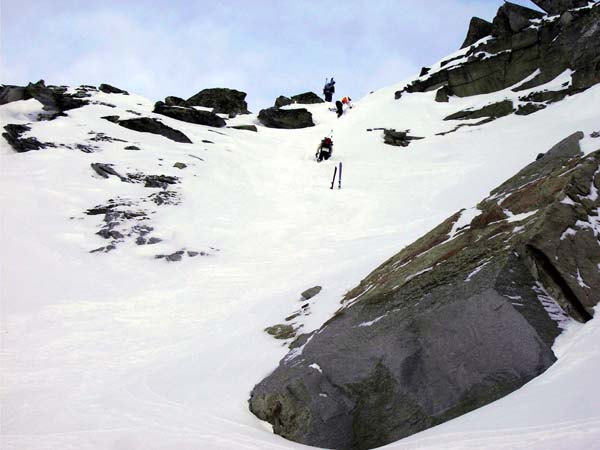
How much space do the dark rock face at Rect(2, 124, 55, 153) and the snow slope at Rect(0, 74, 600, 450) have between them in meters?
0.74

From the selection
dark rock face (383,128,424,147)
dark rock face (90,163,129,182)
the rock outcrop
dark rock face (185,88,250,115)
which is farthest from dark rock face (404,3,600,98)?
the rock outcrop

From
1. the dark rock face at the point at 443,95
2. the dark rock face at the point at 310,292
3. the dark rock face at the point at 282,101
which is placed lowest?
the dark rock face at the point at 310,292

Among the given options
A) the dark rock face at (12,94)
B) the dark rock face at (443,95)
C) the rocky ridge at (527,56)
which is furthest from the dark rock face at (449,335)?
the dark rock face at (12,94)

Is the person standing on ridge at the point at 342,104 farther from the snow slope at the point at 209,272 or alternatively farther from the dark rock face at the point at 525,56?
the snow slope at the point at 209,272

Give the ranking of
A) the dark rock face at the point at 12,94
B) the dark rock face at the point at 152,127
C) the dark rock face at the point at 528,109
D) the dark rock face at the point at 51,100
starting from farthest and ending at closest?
the dark rock face at the point at 12,94 → the dark rock face at the point at 51,100 → the dark rock face at the point at 152,127 → the dark rock face at the point at 528,109

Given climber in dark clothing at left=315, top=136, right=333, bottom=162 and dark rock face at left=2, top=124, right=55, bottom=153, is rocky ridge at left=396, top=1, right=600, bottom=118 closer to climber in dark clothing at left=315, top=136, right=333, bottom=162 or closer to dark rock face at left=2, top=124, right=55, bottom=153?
climber in dark clothing at left=315, top=136, right=333, bottom=162

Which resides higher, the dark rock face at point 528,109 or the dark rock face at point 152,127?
the dark rock face at point 152,127

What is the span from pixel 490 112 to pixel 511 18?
43.4 ft

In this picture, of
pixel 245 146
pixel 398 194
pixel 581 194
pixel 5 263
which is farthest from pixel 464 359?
pixel 245 146

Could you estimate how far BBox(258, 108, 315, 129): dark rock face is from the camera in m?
43.8

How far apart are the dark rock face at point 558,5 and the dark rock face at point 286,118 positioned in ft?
77.7

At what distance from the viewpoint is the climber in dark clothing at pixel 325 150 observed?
29.2 meters

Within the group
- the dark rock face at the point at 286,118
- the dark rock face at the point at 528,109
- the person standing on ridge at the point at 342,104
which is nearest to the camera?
the dark rock face at the point at 528,109

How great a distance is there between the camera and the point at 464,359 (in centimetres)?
525
